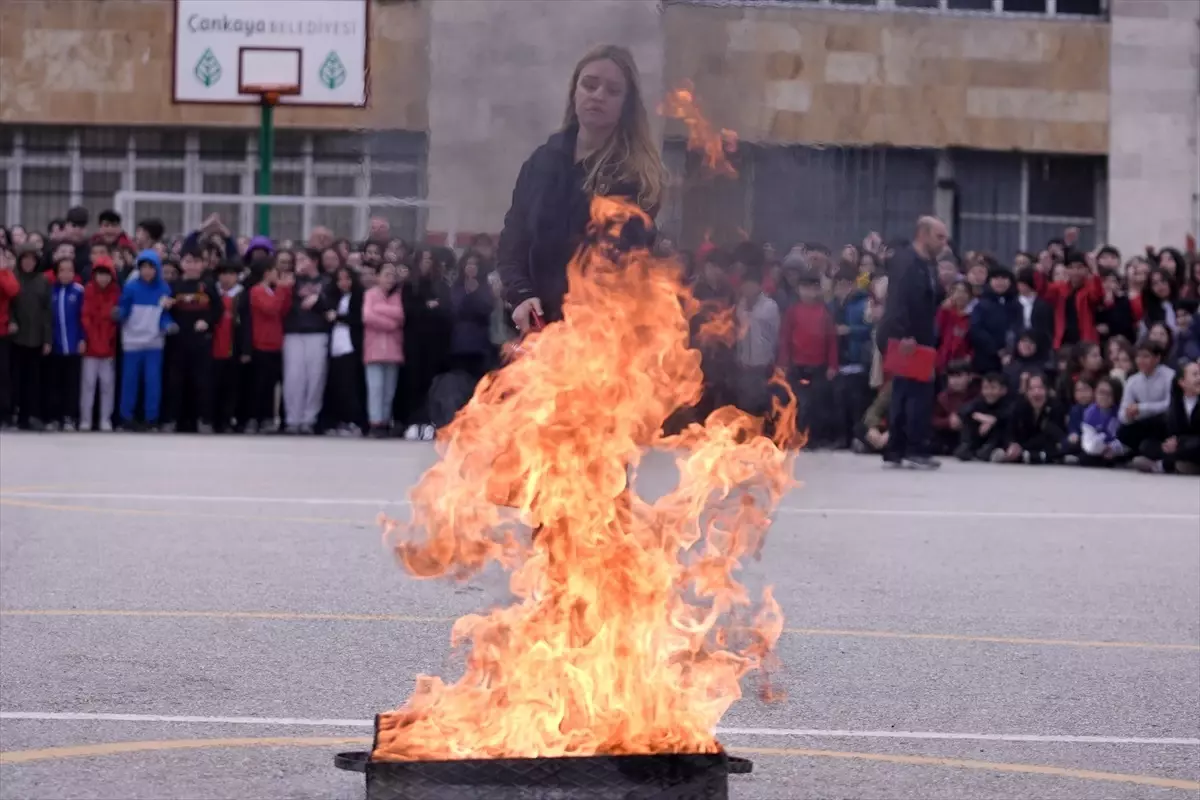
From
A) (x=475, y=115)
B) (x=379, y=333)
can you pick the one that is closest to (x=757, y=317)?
(x=475, y=115)

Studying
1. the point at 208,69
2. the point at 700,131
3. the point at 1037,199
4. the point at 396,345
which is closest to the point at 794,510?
the point at 396,345

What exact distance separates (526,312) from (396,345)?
15361 mm

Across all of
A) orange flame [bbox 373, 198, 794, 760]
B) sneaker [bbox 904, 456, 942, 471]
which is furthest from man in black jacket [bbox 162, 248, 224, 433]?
orange flame [bbox 373, 198, 794, 760]

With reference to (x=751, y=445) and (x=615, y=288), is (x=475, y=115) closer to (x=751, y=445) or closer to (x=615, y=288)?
(x=615, y=288)

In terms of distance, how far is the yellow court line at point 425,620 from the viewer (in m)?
8.60

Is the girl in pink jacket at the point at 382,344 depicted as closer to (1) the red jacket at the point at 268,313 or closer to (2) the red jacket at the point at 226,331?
(1) the red jacket at the point at 268,313

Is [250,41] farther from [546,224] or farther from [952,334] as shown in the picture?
[546,224]

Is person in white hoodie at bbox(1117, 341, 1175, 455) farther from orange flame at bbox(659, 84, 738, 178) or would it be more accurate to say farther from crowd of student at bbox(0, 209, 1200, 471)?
orange flame at bbox(659, 84, 738, 178)

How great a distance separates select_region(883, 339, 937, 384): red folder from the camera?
1866 centimetres

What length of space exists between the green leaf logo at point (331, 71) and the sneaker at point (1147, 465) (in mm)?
9778

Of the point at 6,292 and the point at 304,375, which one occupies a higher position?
the point at 6,292

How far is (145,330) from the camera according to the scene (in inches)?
874

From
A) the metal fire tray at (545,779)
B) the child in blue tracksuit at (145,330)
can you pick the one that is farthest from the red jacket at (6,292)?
the metal fire tray at (545,779)

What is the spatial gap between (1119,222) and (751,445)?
89.8ft
